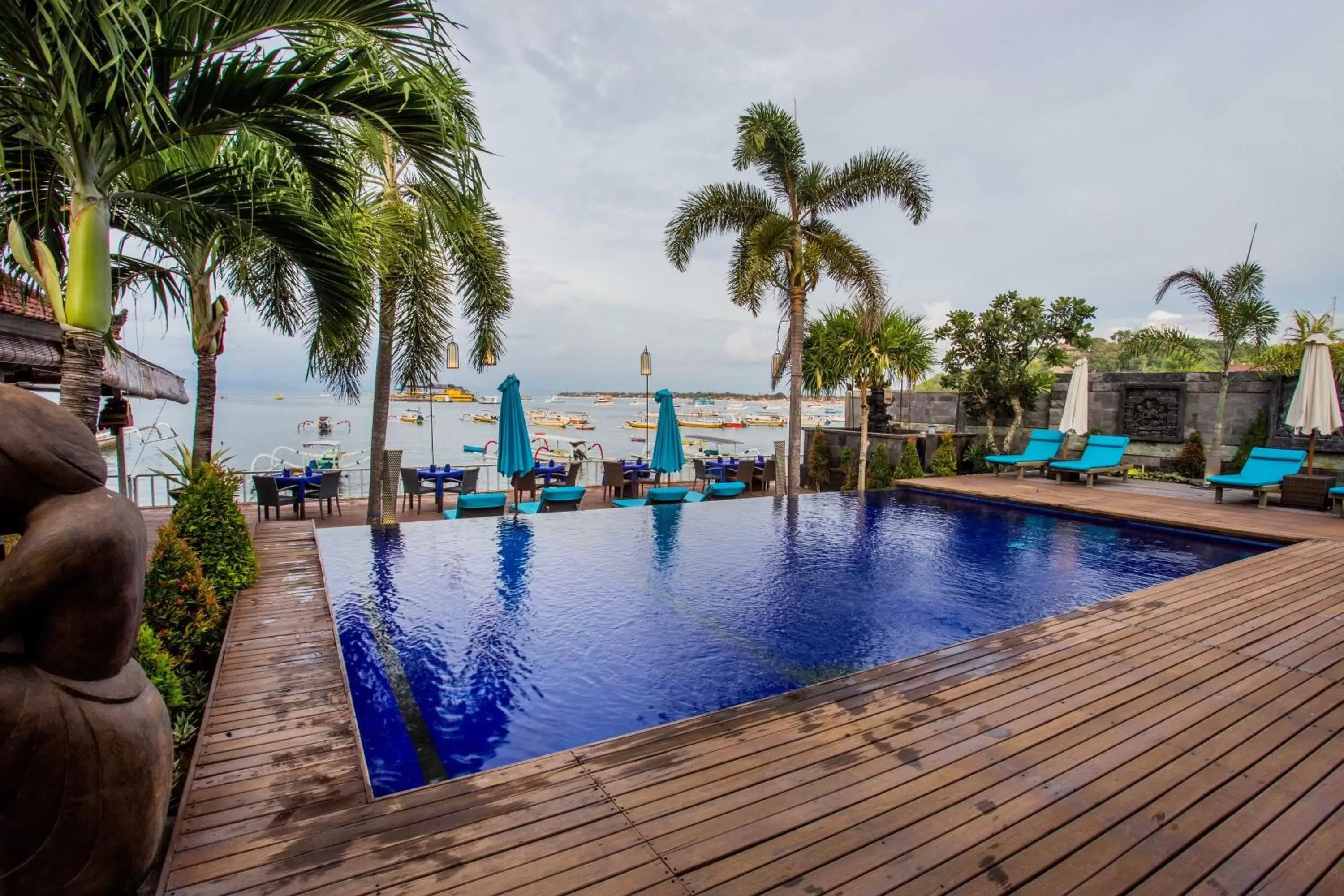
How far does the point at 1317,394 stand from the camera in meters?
9.75

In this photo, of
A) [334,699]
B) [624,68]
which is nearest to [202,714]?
[334,699]

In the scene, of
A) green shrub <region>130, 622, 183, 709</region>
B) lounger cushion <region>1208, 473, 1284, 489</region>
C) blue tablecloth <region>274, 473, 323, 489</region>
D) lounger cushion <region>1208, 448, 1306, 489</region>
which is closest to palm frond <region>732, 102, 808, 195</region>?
lounger cushion <region>1208, 473, 1284, 489</region>

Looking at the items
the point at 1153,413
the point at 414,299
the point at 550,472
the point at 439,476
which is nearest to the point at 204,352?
the point at 414,299

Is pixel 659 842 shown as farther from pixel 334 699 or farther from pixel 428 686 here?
pixel 428 686

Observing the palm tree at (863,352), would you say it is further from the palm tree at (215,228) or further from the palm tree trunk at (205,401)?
the palm tree trunk at (205,401)

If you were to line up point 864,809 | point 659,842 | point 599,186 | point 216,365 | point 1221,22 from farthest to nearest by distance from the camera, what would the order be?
point 599,186 → point 1221,22 → point 216,365 → point 864,809 → point 659,842

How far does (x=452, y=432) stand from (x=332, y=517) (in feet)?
160

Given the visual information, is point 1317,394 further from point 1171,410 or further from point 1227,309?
point 1171,410

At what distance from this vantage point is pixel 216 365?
642 cm

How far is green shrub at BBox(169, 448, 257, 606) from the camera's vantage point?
4578mm

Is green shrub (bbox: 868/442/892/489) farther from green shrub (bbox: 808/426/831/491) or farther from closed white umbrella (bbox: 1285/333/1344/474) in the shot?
closed white umbrella (bbox: 1285/333/1344/474)

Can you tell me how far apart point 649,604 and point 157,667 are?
4.01 meters

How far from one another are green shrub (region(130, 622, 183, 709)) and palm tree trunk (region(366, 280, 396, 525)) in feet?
21.0

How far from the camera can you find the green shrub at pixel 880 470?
1329cm
